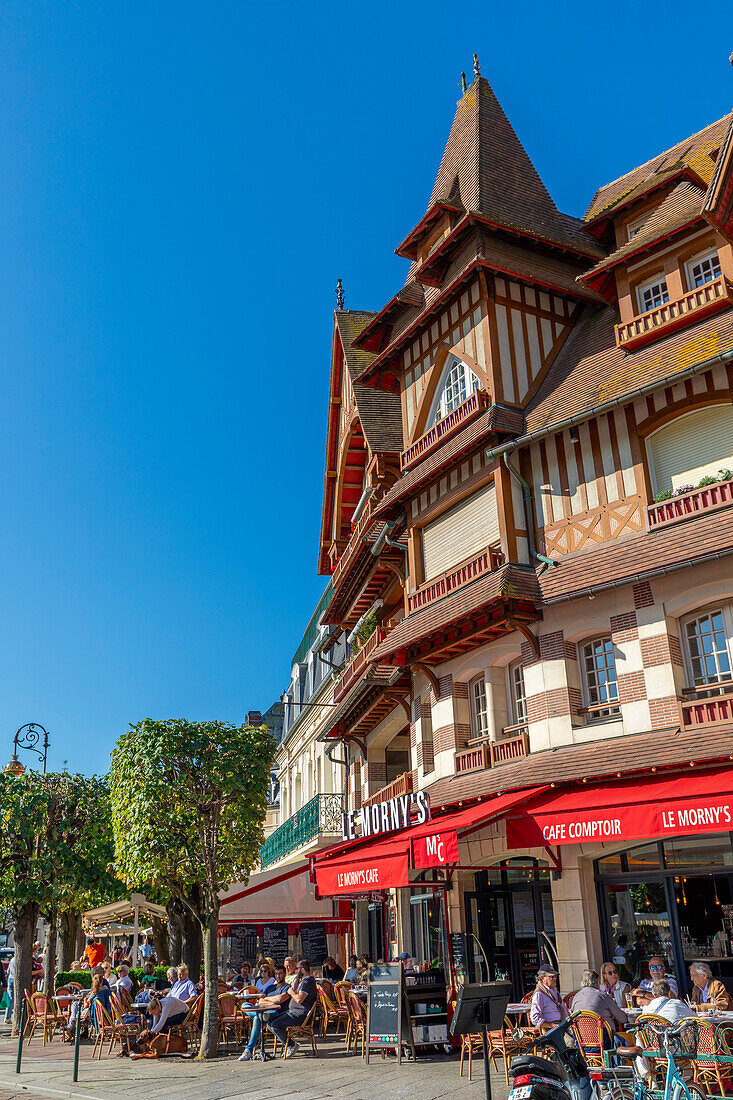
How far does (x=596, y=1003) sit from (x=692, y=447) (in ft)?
28.2

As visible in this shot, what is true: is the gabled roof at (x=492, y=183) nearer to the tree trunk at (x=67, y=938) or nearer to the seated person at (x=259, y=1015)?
the seated person at (x=259, y=1015)

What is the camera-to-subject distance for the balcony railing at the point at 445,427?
1803 cm

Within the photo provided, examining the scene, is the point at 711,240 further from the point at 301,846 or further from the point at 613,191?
the point at 301,846

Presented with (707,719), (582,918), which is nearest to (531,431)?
(707,719)

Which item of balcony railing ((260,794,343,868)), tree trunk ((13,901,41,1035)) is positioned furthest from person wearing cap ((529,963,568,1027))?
tree trunk ((13,901,41,1035))

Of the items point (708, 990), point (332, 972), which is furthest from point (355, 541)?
point (708, 990)

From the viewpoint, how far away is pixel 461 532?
18562mm

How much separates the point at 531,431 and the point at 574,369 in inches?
73.6

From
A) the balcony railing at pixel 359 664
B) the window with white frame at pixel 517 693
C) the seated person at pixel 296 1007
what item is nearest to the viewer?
the seated person at pixel 296 1007

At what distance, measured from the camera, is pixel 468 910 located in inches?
691

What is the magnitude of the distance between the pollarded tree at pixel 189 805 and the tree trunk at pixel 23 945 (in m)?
8.06

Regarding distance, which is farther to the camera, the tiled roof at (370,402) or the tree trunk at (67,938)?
the tree trunk at (67,938)

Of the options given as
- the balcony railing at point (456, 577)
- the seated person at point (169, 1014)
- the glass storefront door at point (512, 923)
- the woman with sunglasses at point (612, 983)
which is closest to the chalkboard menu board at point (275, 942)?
the seated person at point (169, 1014)

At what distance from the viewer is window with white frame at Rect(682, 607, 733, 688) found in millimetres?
14109
